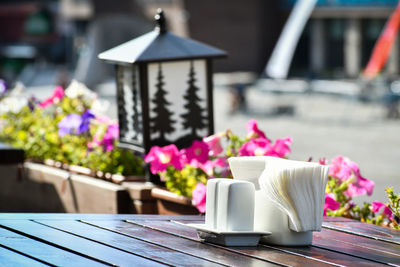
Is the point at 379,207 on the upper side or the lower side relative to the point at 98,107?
lower

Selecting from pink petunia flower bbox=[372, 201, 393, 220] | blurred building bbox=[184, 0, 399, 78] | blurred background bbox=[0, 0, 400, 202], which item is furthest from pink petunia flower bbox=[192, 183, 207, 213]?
blurred building bbox=[184, 0, 399, 78]

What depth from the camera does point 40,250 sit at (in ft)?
9.88

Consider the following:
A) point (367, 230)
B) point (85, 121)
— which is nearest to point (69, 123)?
point (85, 121)

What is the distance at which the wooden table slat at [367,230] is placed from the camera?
3.50 m

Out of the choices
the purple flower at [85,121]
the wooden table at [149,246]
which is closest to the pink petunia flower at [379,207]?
the wooden table at [149,246]

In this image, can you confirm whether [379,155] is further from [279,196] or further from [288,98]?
[279,196]

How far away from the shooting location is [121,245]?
3127 millimetres

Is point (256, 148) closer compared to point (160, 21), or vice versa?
point (256, 148)

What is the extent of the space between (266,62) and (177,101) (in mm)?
35874

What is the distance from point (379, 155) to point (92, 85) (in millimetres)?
18516

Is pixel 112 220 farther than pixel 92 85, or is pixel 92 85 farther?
pixel 92 85

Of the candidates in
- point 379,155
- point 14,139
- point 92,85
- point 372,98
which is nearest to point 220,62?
point 92,85

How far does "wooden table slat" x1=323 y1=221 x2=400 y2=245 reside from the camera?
3.50 metres

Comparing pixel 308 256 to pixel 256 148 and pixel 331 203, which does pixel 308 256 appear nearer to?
pixel 331 203
